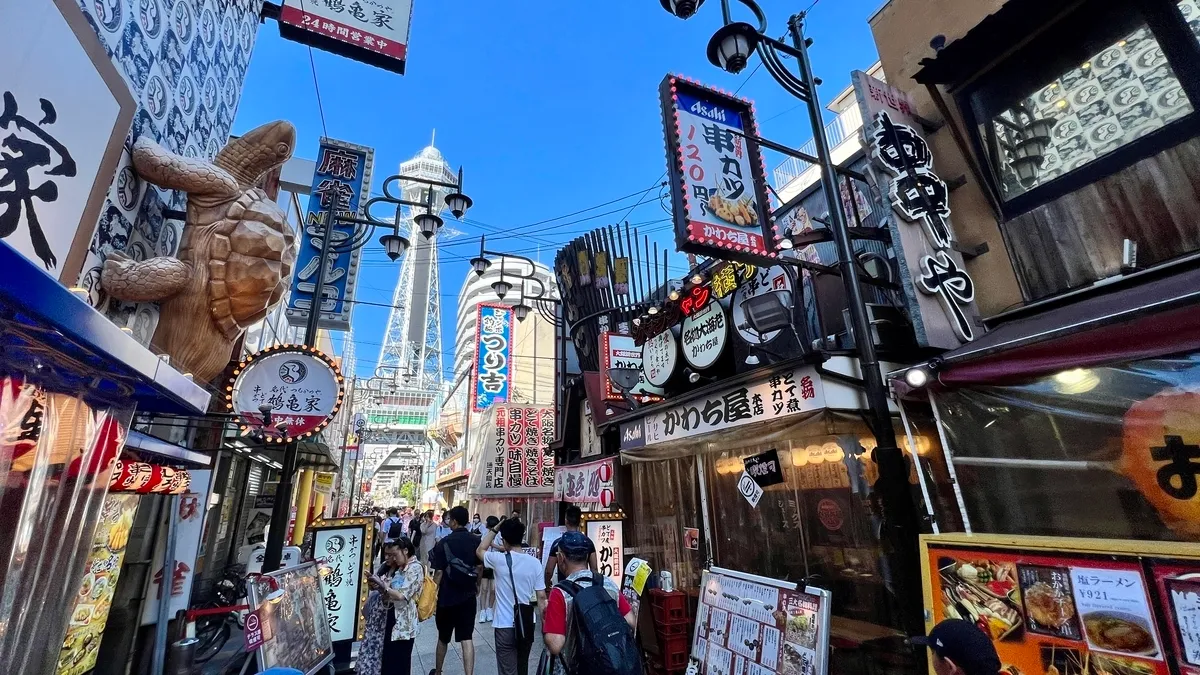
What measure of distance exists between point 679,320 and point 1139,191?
6.75 meters

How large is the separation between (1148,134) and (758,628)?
23.4ft

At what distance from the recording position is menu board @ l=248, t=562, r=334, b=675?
199 inches

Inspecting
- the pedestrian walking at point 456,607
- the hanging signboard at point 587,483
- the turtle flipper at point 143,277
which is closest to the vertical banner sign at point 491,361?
the hanging signboard at point 587,483

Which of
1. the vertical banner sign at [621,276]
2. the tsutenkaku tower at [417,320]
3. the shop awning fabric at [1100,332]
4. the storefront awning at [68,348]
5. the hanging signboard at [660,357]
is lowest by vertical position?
the storefront awning at [68,348]

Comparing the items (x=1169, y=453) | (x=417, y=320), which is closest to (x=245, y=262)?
(x=1169, y=453)

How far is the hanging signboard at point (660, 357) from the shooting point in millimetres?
10539

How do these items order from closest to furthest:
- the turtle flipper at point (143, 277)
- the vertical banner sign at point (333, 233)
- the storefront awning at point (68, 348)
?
the storefront awning at point (68, 348)
the turtle flipper at point (143, 277)
the vertical banner sign at point (333, 233)

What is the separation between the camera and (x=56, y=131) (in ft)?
13.5

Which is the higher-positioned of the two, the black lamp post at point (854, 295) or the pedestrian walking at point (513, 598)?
the black lamp post at point (854, 295)

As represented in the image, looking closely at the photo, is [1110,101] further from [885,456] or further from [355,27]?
[355,27]

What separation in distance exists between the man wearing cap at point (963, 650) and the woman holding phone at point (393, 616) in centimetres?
611

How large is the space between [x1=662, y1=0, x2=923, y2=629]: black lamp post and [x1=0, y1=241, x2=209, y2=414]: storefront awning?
21.7 ft

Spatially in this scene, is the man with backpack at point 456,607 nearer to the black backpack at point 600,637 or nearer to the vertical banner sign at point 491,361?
the black backpack at point 600,637

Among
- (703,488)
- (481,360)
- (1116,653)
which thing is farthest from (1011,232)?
(481,360)
